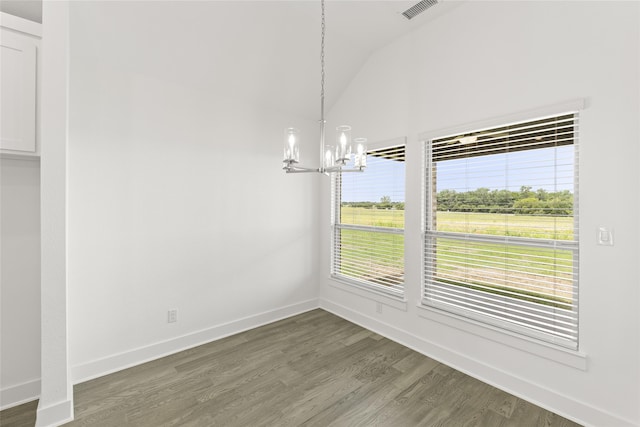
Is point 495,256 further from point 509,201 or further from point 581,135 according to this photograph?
point 581,135

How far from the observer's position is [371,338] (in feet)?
10.4

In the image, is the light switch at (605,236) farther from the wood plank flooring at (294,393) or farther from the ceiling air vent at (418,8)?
the ceiling air vent at (418,8)

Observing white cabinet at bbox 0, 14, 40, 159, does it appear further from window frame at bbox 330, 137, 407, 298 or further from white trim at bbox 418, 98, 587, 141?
white trim at bbox 418, 98, 587, 141

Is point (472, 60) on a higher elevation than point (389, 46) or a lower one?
lower

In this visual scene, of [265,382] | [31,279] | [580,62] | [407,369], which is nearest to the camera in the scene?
[580,62]

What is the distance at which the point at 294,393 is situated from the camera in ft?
7.41

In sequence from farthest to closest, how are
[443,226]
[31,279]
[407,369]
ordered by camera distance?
[443,226], [407,369], [31,279]

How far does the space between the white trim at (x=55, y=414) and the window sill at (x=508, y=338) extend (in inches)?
114

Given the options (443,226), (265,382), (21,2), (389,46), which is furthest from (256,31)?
(265,382)

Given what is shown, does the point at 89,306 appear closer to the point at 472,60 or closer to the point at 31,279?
the point at 31,279

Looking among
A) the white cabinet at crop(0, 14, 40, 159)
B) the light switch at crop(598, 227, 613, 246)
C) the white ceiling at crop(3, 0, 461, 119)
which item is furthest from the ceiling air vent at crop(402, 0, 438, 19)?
the white cabinet at crop(0, 14, 40, 159)

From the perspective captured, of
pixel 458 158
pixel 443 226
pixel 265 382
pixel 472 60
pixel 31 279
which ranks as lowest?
pixel 265 382

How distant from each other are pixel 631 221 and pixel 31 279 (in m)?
4.17

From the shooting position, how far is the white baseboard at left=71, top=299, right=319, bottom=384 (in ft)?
7.94
